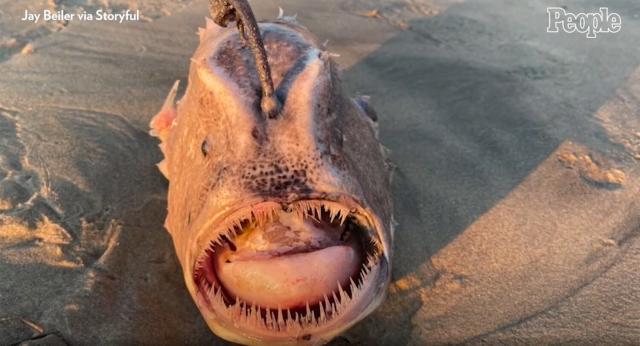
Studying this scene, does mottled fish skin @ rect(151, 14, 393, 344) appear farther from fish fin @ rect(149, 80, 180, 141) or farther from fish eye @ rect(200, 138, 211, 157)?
fish fin @ rect(149, 80, 180, 141)

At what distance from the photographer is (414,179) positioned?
354 centimetres

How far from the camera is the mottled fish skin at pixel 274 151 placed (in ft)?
6.49

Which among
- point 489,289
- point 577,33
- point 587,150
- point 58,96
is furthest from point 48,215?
point 577,33

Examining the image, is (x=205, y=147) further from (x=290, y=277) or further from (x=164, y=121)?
(x=164, y=121)

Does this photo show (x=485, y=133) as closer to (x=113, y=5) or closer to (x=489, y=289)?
(x=489, y=289)

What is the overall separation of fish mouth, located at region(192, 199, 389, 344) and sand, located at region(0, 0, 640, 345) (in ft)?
1.38

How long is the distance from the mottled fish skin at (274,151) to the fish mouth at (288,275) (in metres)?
0.02

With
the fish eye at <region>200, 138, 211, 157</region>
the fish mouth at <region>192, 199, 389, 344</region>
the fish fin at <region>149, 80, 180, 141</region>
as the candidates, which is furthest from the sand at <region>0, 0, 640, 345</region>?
the fish eye at <region>200, 138, 211, 157</region>

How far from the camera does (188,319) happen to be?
2510mm

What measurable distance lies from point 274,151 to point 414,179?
1687 mm

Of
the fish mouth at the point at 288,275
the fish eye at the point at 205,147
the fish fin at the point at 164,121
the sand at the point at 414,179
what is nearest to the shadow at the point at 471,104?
the sand at the point at 414,179

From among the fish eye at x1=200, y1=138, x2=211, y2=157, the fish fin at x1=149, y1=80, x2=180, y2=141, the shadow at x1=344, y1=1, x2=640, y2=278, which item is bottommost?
the shadow at x1=344, y1=1, x2=640, y2=278

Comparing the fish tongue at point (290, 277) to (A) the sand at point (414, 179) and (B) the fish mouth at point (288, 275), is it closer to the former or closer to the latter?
(B) the fish mouth at point (288, 275)

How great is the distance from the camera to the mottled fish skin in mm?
1979
